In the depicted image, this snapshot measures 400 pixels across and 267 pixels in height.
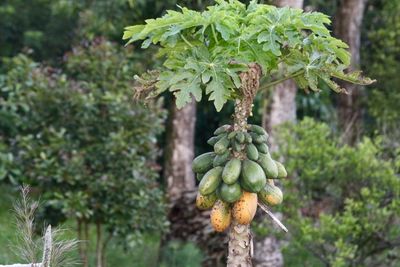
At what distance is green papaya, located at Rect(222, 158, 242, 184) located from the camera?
332 centimetres

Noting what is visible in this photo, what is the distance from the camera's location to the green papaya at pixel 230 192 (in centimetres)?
335

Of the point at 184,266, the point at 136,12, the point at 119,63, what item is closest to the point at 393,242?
the point at 184,266

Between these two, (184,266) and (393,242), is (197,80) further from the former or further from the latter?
(184,266)

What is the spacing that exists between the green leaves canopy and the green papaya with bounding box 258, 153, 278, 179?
0.29 m

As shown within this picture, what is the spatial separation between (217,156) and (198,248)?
4.46m

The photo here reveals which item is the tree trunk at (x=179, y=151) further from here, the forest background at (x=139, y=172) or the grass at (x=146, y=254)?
the grass at (x=146, y=254)

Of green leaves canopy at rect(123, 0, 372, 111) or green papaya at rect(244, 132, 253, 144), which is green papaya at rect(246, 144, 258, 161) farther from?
green leaves canopy at rect(123, 0, 372, 111)

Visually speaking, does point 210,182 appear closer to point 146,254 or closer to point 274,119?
point 274,119

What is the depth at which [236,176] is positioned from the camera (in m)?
3.33

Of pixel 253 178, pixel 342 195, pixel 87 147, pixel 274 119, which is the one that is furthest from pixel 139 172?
pixel 253 178

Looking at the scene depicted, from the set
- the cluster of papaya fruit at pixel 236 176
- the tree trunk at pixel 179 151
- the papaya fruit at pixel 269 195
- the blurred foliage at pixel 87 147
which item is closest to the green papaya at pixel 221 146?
the cluster of papaya fruit at pixel 236 176

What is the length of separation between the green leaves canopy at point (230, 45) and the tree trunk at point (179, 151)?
5024 mm

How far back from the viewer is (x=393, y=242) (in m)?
6.44

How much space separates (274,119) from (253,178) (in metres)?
3.99
